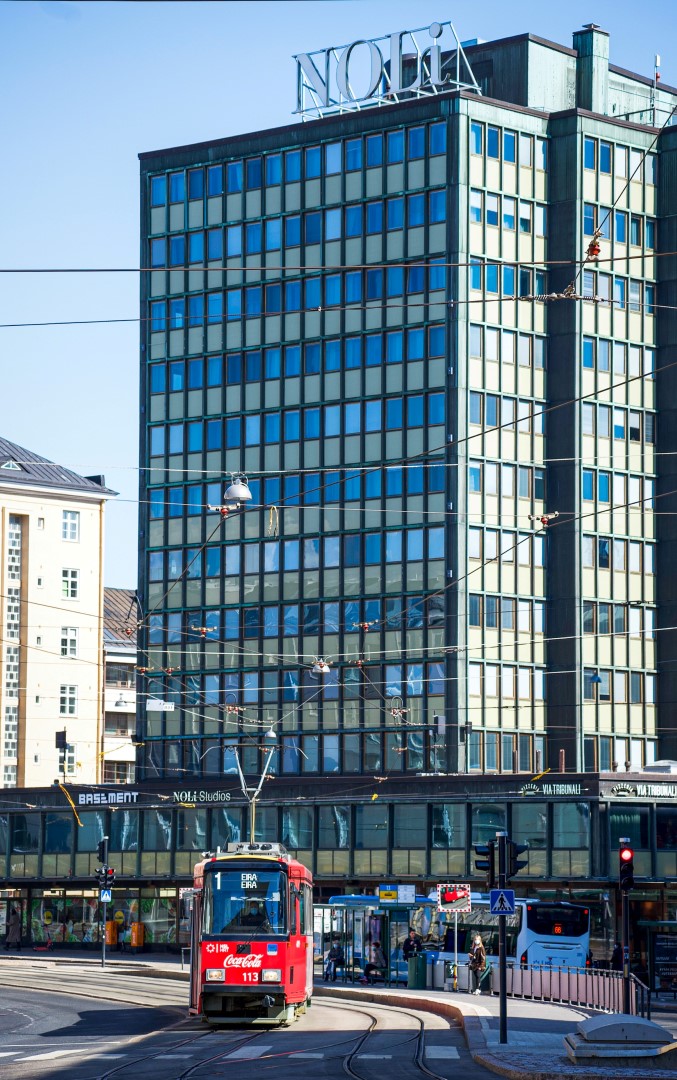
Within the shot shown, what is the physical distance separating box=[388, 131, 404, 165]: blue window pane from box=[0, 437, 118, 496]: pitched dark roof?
41.2m

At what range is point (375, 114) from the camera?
264 feet

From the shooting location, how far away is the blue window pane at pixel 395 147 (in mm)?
79812

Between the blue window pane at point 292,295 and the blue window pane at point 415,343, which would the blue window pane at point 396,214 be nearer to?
the blue window pane at point 415,343

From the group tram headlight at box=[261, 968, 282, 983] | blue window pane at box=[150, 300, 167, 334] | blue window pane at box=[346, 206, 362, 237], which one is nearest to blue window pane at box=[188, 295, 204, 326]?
blue window pane at box=[150, 300, 167, 334]

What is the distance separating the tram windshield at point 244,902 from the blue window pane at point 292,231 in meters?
51.2

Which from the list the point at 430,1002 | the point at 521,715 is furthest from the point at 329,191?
the point at 430,1002

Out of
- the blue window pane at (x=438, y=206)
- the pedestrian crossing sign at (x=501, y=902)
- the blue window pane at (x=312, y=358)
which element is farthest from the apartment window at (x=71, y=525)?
the pedestrian crossing sign at (x=501, y=902)

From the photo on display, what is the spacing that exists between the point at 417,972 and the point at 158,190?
154 feet

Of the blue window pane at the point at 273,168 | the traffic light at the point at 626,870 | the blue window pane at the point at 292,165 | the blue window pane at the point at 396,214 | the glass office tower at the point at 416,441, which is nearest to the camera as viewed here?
the traffic light at the point at 626,870

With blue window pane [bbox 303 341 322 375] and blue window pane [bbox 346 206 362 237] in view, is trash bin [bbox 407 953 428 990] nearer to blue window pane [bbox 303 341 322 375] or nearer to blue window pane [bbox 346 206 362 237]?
blue window pane [bbox 303 341 322 375]

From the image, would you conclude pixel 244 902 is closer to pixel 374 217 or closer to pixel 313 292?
pixel 374 217

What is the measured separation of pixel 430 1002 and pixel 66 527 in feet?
258

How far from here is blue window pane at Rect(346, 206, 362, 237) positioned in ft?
264

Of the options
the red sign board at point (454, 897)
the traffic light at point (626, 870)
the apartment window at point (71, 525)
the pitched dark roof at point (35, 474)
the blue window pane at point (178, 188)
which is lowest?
the red sign board at point (454, 897)
